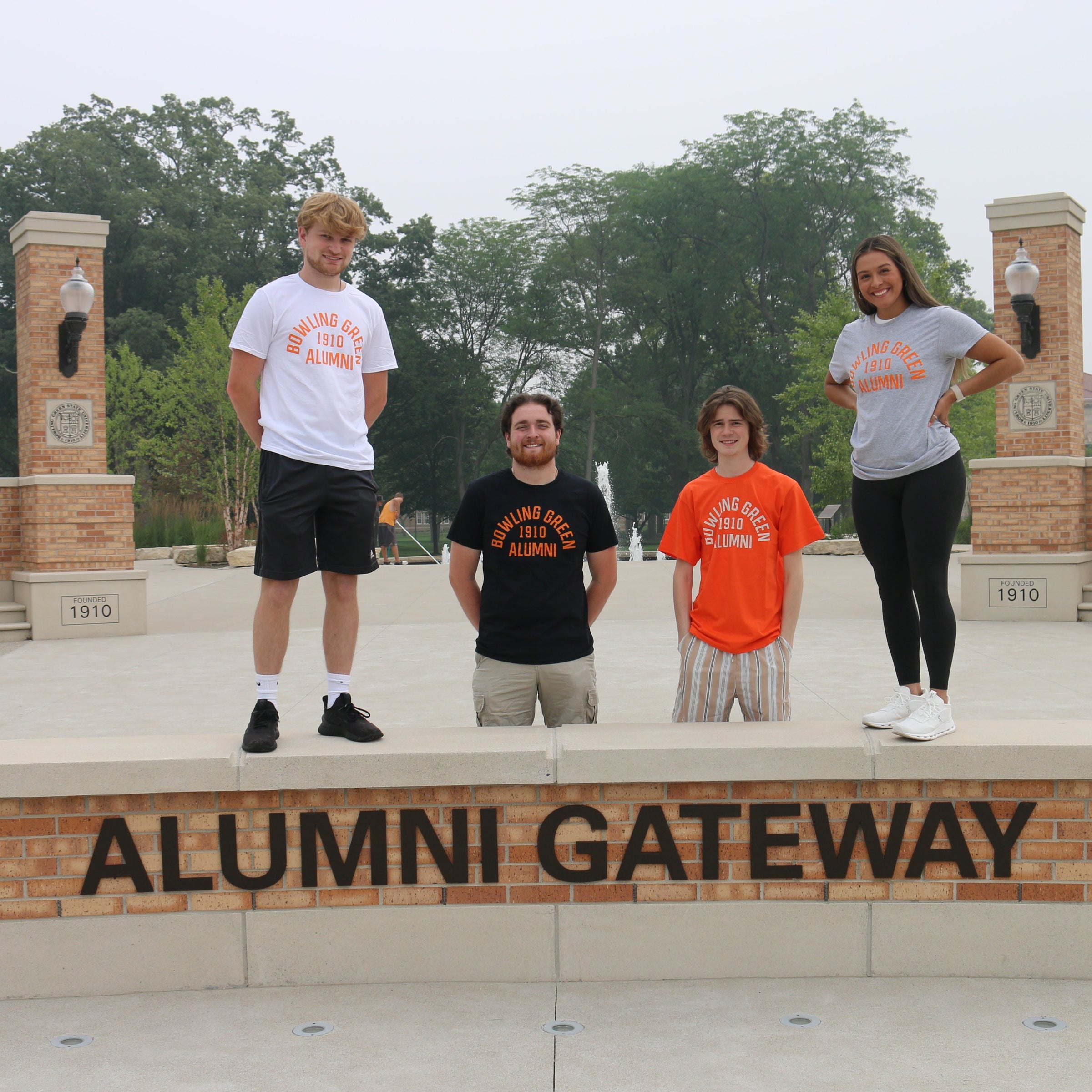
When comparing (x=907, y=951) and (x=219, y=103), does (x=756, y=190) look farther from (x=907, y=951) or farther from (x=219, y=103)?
(x=907, y=951)

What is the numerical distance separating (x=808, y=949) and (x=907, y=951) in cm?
29

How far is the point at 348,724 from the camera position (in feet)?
11.6

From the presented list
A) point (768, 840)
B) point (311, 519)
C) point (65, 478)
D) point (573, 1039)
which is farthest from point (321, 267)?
point (65, 478)

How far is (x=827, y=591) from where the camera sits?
1562cm

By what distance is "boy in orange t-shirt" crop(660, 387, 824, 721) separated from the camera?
388cm

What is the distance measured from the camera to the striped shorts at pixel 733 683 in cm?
387

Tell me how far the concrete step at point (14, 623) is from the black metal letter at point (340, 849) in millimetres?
9089

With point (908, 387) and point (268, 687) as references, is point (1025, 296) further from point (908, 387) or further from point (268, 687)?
point (268, 687)

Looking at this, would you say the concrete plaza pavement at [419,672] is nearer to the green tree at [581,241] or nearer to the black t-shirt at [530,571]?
the black t-shirt at [530,571]

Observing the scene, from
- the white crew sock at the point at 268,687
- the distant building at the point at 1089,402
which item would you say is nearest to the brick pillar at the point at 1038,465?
the white crew sock at the point at 268,687

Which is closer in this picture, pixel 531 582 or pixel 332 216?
pixel 332 216

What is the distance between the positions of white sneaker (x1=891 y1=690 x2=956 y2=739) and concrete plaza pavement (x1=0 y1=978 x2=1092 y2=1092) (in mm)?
715

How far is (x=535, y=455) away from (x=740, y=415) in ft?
2.48

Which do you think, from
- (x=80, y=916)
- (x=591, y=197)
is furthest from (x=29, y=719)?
(x=591, y=197)
